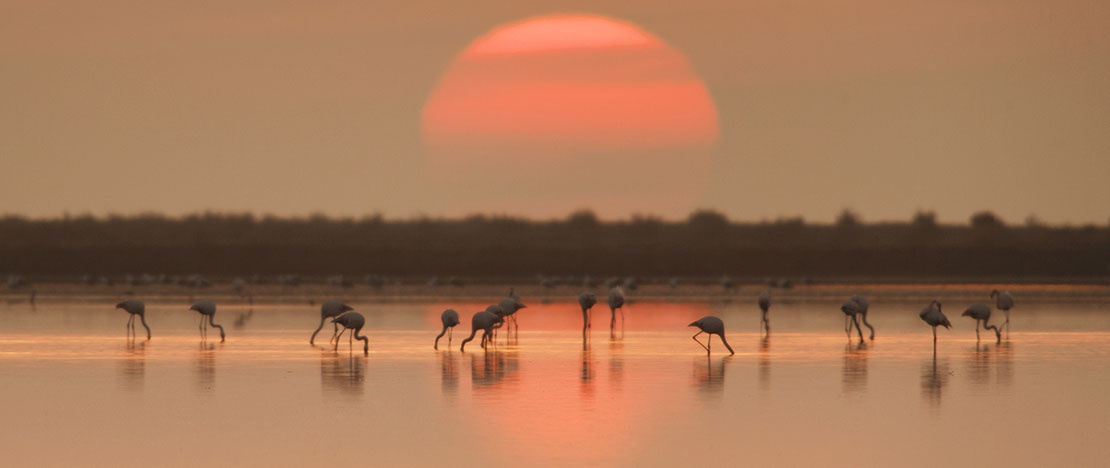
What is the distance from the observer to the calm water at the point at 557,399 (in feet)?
50.7

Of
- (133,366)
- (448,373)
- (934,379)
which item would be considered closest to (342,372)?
(448,373)

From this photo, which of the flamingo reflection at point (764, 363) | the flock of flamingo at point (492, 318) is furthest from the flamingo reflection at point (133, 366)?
the flamingo reflection at point (764, 363)

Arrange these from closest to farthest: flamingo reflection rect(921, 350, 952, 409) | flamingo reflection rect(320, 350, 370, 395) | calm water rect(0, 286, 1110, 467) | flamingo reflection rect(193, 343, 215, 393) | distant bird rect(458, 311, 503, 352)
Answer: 1. calm water rect(0, 286, 1110, 467)
2. flamingo reflection rect(921, 350, 952, 409)
3. flamingo reflection rect(320, 350, 370, 395)
4. flamingo reflection rect(193, 343, 215, 393)
5. distant bird rect(458, 311, 503, 352)

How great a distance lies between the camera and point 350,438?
16.3 metres

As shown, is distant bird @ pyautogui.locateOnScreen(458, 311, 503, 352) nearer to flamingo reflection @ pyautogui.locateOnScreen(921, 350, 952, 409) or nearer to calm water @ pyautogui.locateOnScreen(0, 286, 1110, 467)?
calm water @ pyautogui.locateOnScreen(0, 286, 1110, 467)

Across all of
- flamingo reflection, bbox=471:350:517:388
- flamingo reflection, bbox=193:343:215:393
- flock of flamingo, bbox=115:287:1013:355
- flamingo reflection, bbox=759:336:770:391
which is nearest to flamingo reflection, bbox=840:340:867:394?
flamingo reflection, bbox=759:336:770:391

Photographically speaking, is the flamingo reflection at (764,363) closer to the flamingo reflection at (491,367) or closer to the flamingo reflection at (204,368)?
the flamingo reflection at (491,367)

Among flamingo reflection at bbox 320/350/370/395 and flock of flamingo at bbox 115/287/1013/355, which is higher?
flock of flamingo at bbox 115/287/1013/355

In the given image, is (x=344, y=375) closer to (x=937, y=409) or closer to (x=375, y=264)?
(x=937, y=409)

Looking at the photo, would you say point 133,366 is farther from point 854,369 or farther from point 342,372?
point 854,369

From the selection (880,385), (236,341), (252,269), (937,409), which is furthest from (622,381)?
(252,269)

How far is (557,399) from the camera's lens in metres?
19.6

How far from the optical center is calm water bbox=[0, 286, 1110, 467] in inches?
609

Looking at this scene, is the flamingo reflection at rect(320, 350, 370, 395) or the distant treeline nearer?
the flamingo reflection at rect(320, 350, 370, 395)
